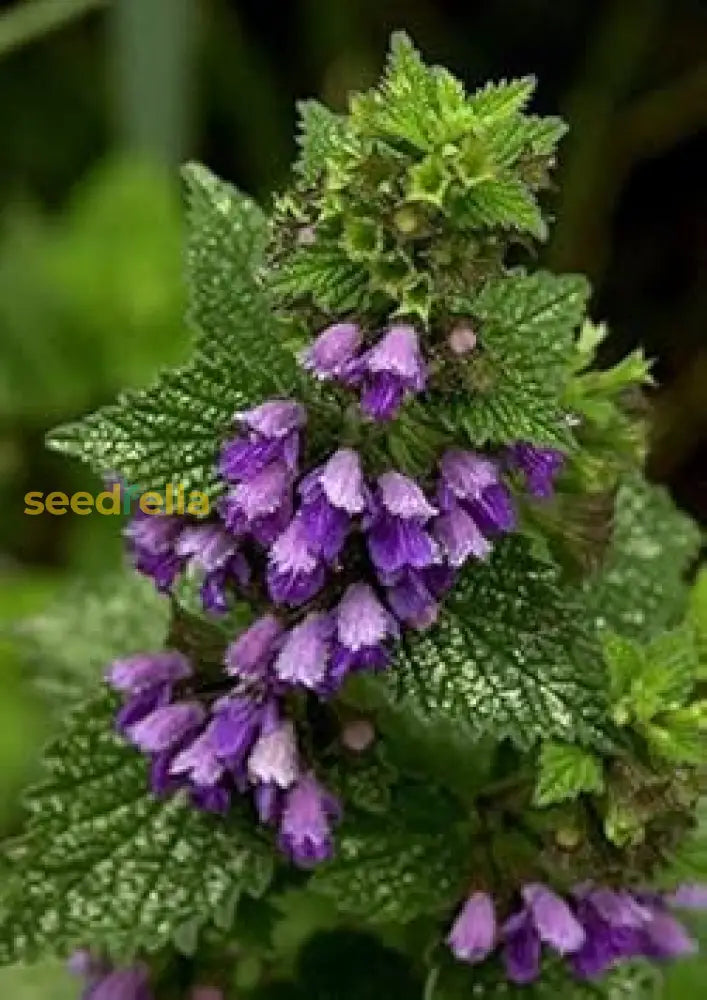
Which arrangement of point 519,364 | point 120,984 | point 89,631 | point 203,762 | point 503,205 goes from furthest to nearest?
point 89,631, point 120,984, point 203,762, point 519,364, point 503,205

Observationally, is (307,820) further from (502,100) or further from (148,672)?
(502,100)

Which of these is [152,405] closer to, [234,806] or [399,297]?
[399,297]

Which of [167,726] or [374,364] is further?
[167,726]

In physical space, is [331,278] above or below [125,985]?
above

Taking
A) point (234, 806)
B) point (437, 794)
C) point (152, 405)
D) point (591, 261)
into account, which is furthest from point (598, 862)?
point (591, 261)

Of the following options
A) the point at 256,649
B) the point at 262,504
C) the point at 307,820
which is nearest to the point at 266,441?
the point at 262,504

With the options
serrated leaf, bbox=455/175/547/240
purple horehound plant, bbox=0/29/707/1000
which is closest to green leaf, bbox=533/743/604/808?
purple horehound plant, bbox=0/29/707/1000

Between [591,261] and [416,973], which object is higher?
[591,261]
